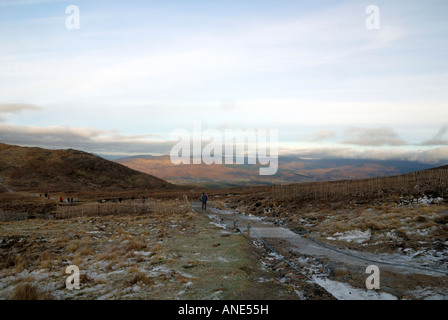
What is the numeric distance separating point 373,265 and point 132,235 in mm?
12229

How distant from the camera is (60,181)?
277ft

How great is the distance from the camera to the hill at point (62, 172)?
8168cm

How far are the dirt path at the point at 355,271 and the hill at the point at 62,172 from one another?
82958 mm

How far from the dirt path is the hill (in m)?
83.0

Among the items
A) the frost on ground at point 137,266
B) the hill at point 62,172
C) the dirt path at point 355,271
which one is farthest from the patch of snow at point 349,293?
the hill at point 62,172

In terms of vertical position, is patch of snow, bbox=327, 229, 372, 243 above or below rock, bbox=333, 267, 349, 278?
below

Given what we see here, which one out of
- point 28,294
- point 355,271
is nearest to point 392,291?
point 355,271

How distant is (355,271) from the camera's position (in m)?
8.50

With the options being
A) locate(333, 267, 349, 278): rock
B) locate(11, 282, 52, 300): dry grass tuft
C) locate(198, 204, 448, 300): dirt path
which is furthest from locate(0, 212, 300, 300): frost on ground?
locate(333, 267, 349, 278): rock

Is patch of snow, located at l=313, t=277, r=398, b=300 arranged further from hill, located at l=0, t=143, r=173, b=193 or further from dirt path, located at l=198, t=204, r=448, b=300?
hill, located at l=0, t=143, r=173, b=193

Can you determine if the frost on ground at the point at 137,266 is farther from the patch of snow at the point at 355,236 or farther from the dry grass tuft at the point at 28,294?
the patch of snow at the point at 355,236

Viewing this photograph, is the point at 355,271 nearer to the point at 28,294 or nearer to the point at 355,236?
the point at 355,236

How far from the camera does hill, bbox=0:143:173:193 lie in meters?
81.7

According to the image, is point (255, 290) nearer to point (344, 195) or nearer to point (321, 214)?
point (321, 214)
